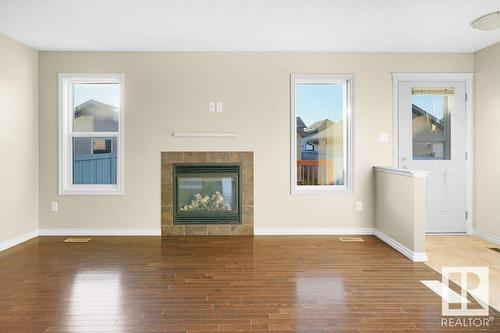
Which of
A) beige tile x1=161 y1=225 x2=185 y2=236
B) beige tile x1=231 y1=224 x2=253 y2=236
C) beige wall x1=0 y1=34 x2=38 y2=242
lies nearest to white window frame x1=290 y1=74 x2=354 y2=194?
beige tile x1=231 y1=224 x2=253 y2=236

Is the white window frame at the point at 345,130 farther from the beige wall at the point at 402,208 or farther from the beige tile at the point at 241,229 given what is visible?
the beige tile at the point at 241,229

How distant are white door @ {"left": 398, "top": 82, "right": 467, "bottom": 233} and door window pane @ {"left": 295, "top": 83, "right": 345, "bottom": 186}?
807 millimetres

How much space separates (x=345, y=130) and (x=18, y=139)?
4128 millimetres

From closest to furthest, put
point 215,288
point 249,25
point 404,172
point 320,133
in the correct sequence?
point 215,288, point 249,25, point 404,172, point 320,133

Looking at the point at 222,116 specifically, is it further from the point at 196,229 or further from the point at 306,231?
the point at 306,231

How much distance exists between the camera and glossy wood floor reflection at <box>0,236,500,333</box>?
2533 millimetres

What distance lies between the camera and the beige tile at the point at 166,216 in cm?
518

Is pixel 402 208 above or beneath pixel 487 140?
beneath

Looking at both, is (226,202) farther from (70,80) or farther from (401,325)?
(401,325)

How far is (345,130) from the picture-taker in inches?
210

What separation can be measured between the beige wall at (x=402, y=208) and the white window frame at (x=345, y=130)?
391mm

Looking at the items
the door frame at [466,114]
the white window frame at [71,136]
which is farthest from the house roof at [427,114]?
the white window frame at [71,136]

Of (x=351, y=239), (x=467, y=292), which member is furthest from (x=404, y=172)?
(x=467, y=292)

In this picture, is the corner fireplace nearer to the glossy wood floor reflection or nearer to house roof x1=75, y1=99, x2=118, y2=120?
the glossy wood floor reflection
